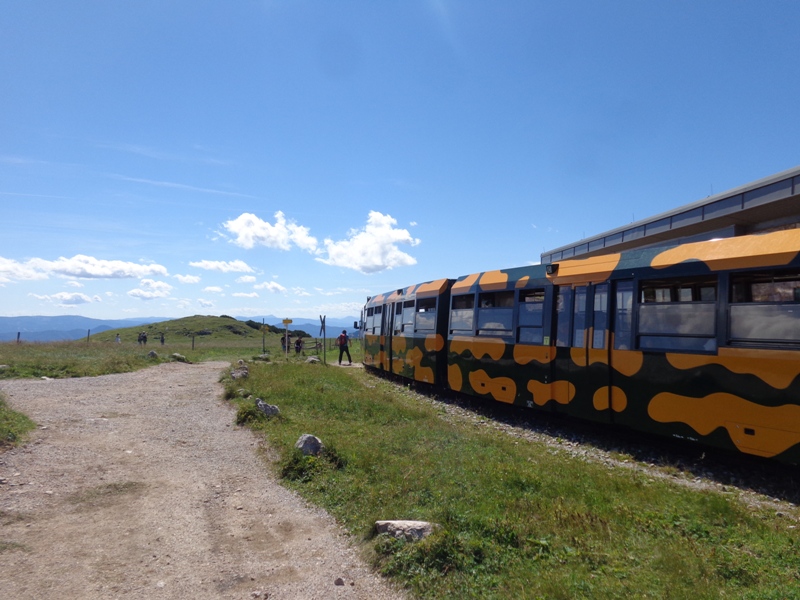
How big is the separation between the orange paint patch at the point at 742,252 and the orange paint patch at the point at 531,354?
3.17 metres

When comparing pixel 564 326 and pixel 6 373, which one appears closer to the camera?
pixel 564 326

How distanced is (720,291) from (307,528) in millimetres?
6971

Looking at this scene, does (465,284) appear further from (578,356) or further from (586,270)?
(578,356)

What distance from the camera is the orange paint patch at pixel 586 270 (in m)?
10.5

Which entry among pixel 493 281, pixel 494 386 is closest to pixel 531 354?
pixel 494 386

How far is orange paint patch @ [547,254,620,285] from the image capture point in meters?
10.5

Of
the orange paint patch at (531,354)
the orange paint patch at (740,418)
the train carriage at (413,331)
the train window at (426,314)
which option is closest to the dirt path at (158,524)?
the orange paint patch at (740,418)

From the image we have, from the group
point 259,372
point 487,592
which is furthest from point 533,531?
point 259,372

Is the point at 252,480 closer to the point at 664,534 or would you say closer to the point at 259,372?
the point at 664,534

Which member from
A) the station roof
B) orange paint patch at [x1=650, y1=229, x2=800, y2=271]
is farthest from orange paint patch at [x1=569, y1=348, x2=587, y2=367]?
the station roof

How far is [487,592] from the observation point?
168 inches

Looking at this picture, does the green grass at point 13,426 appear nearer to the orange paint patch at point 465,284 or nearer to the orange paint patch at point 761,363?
the orange paint patch at point 465,284

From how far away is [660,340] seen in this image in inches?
363

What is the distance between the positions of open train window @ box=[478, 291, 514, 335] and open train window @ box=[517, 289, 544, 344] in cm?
38
